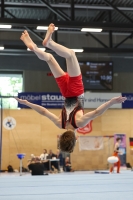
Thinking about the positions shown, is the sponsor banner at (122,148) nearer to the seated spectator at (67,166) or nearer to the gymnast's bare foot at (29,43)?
the seated spectator at (67,166)

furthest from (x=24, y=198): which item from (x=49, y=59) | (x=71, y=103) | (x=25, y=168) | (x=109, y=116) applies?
(x=109, y=116)

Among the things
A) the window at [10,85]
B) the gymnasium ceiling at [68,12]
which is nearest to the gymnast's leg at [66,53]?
the gymnasium ceiling at [68,12]

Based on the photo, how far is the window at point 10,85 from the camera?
20016 millimetres

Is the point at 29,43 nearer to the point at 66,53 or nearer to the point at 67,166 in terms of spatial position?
the point at 66,53

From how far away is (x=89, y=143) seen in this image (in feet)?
66.1

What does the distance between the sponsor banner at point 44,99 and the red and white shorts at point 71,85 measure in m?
12.1

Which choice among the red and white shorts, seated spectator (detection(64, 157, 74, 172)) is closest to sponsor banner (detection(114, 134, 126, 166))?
seated spectator (detection(64, 157, 74, 172))

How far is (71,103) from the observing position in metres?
6.38

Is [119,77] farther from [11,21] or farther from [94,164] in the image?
[11,21]

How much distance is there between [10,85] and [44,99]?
330cm

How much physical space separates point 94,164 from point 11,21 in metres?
10.1

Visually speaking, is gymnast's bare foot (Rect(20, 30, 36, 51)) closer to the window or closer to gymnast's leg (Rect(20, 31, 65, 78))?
gymnast's leg (Rect(20, 31, 65, 78))

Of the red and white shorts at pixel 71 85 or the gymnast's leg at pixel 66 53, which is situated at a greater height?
the gymnast's leg at pixel 66 53

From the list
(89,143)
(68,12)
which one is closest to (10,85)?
(89,143)
